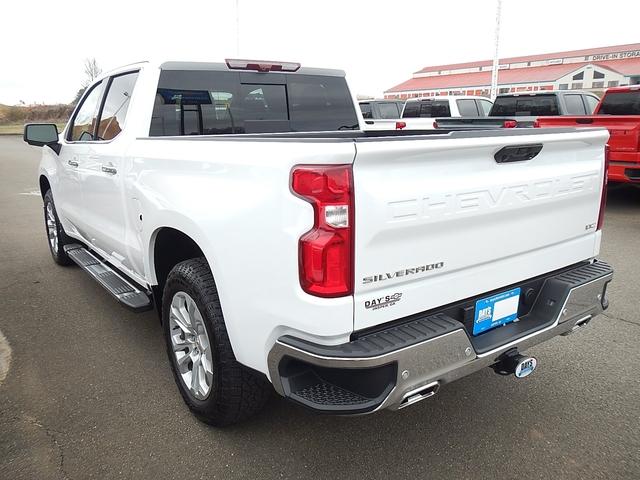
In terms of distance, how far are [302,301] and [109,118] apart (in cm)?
268

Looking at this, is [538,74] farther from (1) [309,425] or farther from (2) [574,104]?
(1) [309,425]

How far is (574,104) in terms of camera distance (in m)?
12.4

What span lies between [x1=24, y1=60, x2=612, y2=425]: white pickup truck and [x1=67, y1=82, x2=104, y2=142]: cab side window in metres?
0.92

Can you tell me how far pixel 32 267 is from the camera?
19.3 ft

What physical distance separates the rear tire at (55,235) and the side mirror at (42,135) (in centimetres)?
80

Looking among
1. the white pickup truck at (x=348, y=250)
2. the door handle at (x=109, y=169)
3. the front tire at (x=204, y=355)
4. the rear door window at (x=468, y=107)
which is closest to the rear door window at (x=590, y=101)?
the rear door window at (x=468, y=107)

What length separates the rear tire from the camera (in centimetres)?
562

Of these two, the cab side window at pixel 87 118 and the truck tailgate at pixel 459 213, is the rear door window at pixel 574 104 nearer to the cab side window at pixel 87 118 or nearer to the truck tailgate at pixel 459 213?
the truck tailgate at pixel 459 213

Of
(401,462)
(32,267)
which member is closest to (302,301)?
(401,462)

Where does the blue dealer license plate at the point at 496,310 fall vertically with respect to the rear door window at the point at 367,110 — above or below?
below

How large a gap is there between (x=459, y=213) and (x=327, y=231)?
63 centimetres

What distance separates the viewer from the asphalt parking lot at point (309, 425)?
2549 mm

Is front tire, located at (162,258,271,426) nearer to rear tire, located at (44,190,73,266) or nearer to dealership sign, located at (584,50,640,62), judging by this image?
rear tire, located at (44,190,73,266)

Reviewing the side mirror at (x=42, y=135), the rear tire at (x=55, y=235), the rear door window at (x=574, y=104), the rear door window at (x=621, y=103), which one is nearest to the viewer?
the side mirror at (x=42, y=135)
